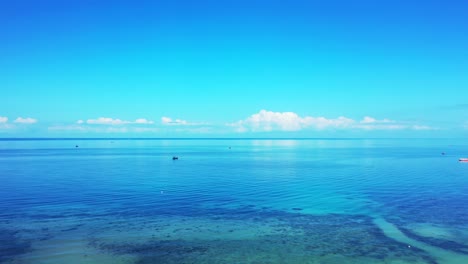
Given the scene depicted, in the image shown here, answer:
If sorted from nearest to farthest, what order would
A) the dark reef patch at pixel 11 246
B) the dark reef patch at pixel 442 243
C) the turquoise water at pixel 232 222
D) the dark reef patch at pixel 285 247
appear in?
the dark reef patch at pixel 11 246 → the dark reef patch at pixel 285 247 → the turquoise water at pixel 232 222 → the dark reef patch at pixel 442 243

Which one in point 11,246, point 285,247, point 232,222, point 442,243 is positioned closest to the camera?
point 11,246

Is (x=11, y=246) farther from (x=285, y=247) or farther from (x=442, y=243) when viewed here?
(x=442, y=243)

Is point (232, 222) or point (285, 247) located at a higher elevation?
point (232, 222)

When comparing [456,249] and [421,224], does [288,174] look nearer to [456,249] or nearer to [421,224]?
[421,224]

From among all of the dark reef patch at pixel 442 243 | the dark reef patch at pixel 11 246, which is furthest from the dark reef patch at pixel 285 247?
the dark reef patch at pixel 11 246

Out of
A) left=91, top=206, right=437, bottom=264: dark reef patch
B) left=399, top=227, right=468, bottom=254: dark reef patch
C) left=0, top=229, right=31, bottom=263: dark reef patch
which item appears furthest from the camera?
left=399, top=227, right=468, bottom=254: dark reef patch

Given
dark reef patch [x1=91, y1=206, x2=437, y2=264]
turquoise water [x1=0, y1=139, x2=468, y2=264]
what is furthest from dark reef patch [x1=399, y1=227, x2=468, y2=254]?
dark reef patch [x1=91, y1=206, x2=437, y2=264]

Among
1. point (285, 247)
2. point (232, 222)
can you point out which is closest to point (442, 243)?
point (285, 247)

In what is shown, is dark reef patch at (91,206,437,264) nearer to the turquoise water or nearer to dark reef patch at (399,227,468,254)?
the turquoise water

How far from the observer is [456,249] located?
26578 mm

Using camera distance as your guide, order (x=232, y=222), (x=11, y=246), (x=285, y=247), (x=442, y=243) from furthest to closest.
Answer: (x=232, y=222)
(x=442, y=243)
(x=285, y=247)
(x=11, y=246)

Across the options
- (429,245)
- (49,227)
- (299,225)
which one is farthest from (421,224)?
(49,227)

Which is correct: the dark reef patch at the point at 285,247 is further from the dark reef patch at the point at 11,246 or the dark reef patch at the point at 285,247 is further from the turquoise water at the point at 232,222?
the dark reef patch at the point at 11,246

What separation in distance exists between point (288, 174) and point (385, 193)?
25.8 m
